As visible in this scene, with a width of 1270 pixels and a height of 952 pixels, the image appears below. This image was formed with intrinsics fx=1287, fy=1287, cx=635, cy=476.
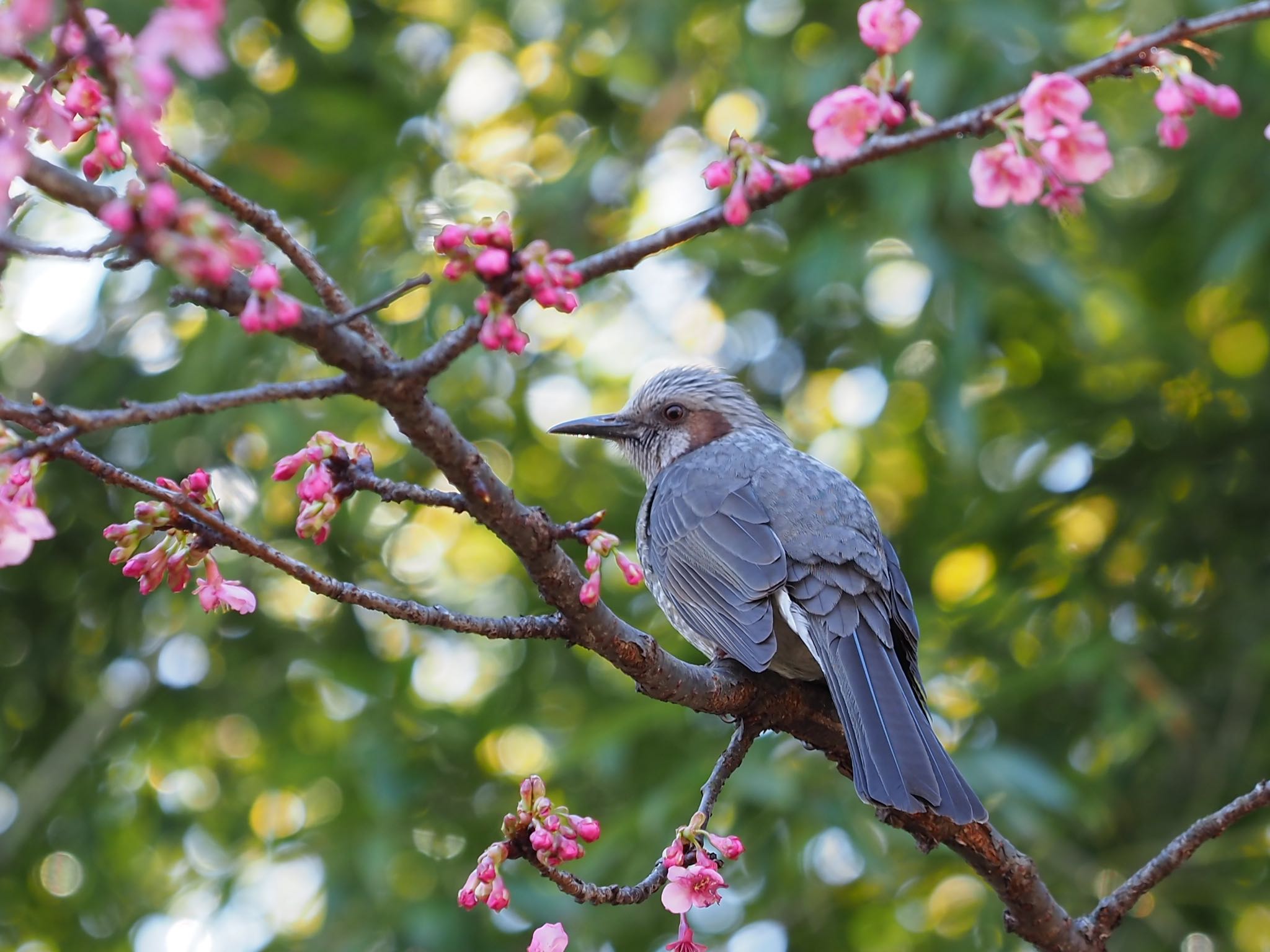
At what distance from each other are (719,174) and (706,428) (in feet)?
10.0

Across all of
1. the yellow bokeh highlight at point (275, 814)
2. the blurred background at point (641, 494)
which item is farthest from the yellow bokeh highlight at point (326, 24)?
the yellow bokeh highlight at point (275, 814)

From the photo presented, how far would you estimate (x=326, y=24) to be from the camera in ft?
21.3

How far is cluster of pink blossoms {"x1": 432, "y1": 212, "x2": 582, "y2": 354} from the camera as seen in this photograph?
1.43 m

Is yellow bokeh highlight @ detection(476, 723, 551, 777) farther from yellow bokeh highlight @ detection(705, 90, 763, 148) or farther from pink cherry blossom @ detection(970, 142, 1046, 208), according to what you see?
pink cherry blossom @ detection(970, 142, 1046, 208)

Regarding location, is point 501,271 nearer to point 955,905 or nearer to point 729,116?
point 955,905

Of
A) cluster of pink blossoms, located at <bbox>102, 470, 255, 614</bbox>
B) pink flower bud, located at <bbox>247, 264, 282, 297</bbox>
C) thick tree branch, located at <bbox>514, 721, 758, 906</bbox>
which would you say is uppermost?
pink flower bud, located at <bbox>247, 264, 282, 297</bbox>

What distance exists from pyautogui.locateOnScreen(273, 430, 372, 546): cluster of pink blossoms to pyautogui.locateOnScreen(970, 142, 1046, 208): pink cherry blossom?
3.20ft

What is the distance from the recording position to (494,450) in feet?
19.2

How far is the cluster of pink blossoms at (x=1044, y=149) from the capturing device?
1.71 meters

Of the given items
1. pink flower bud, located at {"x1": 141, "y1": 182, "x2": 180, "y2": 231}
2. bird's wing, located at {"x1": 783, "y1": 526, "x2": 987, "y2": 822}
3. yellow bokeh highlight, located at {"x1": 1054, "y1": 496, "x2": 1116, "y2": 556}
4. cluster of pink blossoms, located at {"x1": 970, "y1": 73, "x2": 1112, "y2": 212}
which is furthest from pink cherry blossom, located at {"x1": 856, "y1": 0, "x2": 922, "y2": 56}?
yellow bokeh highlight, located at {"x1": 1054, "y1": 496, "x2": 1116, "y2": 556}

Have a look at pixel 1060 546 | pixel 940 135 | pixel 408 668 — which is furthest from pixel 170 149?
pixel 1060 546

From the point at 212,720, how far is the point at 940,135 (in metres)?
5.03

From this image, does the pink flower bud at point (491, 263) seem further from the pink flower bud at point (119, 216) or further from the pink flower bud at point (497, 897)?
the pink flower bud at point (497, 897)

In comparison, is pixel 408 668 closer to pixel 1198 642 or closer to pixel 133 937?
pixel 133 937
